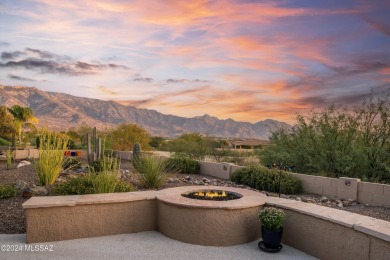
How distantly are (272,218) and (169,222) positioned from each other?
68.9 inches

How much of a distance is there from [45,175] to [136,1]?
6.05m

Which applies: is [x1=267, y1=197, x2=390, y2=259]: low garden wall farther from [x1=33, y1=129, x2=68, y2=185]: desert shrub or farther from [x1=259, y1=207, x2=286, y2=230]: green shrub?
[x1=33, y1=129, x2=68, y2=185]: desert shrub

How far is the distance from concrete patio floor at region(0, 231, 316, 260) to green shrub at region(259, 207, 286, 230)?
42cm

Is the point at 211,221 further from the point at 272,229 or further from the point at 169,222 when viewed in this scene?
the point at 272,229

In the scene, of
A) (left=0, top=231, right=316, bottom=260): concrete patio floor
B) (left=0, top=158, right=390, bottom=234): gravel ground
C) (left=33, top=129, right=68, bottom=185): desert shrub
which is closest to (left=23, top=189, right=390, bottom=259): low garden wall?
(left=0, top=231, right=316, bottom=260): concrete patio floor

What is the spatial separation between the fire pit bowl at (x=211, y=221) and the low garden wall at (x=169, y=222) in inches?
0.6

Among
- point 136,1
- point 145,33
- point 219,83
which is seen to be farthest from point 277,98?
point 136,1

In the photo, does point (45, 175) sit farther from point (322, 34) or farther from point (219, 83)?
point (219, 83)

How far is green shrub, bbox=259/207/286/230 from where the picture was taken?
511 centimetres

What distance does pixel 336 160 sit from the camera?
39.9 ft

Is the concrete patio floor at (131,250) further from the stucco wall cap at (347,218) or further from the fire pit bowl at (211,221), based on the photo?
the stucco wall cap at (347,218)

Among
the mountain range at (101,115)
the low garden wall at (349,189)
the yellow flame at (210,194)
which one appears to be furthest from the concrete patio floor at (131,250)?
the mountain range at (101,115)

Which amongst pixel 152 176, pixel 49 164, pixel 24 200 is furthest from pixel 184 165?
pixel 24 200

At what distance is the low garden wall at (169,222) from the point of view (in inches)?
182
